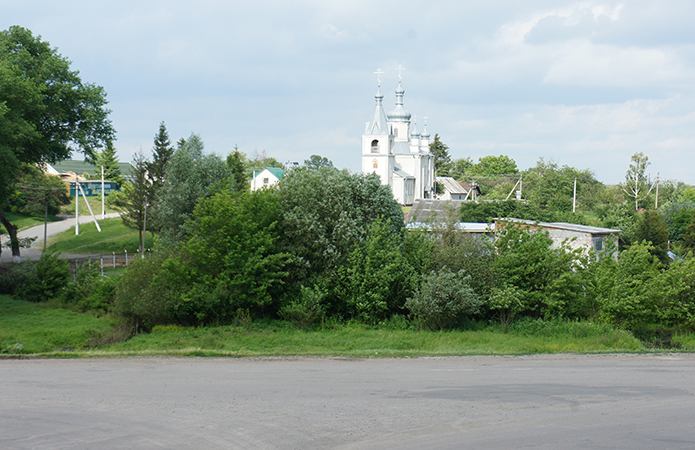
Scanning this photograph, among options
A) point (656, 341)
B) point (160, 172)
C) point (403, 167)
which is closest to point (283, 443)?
point (656, 341)

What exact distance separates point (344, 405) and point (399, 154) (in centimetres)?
10596

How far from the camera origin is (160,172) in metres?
54.8

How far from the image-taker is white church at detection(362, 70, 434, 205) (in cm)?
10662

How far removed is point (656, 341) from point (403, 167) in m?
93.0

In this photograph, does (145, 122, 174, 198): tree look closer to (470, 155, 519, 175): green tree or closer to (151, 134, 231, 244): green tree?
(151, 134, 231, 244): green tree

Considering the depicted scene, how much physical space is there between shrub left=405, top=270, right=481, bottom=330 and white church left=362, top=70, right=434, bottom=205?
79220 millimetres

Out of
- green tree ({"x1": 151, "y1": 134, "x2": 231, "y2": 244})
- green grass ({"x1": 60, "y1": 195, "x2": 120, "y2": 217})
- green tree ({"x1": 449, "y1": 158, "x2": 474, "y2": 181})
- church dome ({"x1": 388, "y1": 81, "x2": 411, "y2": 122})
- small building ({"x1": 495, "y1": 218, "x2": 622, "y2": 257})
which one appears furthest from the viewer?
green tree ({"x1": 449, "y1": 158, "x2": 474, "y2": 181})

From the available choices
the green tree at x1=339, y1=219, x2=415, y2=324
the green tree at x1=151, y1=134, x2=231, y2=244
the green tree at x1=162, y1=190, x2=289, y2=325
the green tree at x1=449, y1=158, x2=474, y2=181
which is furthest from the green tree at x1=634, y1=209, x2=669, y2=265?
the green tree at x1=449, y1=158, x2=474, y2=181

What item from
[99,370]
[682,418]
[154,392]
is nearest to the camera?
[682,418]

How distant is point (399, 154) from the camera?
381ft

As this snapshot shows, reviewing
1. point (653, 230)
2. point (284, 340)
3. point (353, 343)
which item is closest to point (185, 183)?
point (284, 340)

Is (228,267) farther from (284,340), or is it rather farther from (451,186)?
(451,186)

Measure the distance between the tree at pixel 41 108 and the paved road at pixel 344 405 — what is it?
1646 centimetres

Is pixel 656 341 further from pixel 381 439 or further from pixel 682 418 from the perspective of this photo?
pixel 381 439
